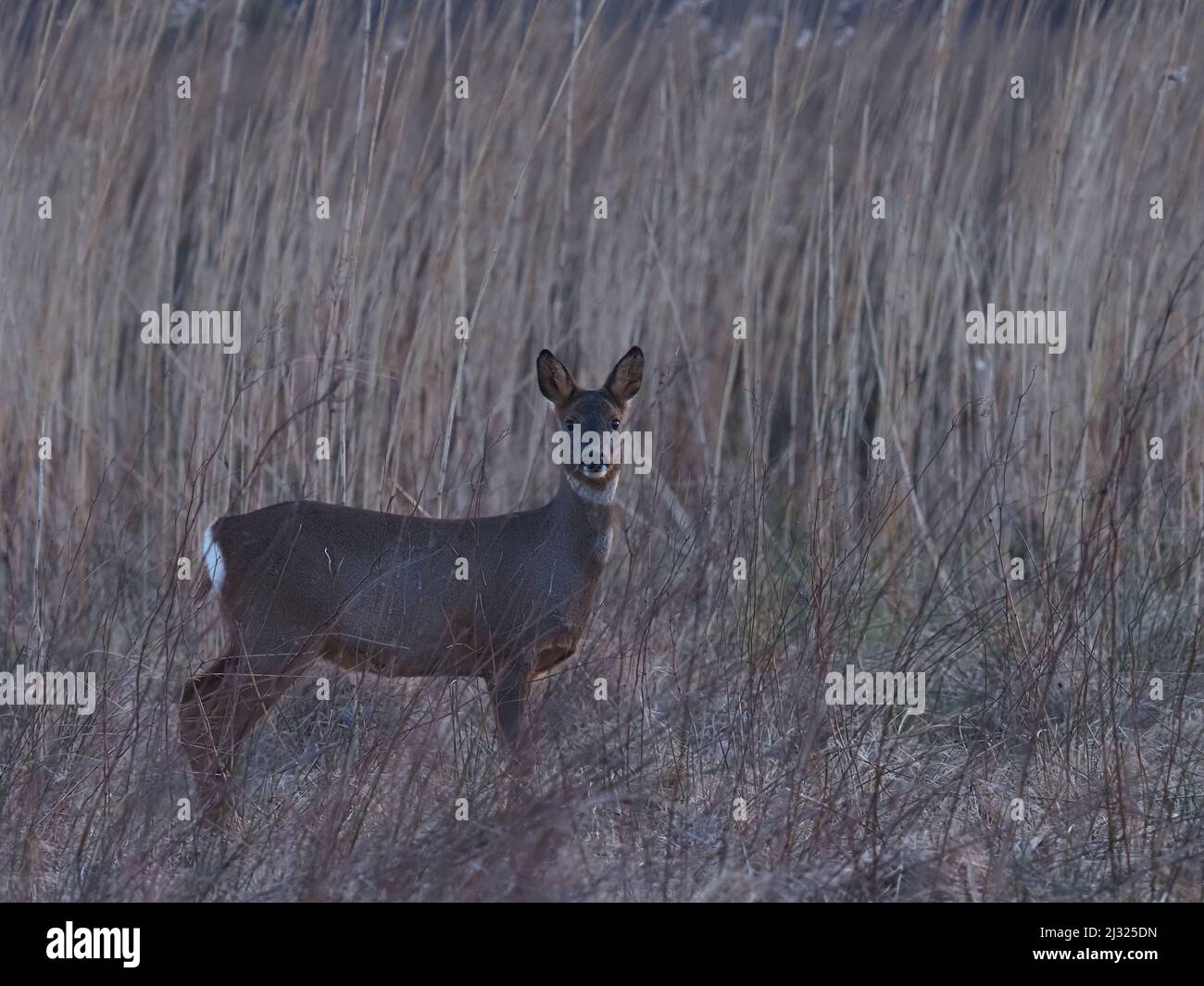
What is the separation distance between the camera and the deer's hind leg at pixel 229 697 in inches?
151

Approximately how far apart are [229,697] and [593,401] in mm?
1238

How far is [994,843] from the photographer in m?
3.65

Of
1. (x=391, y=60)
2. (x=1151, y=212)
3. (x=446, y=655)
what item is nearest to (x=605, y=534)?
(x=446, y=655)

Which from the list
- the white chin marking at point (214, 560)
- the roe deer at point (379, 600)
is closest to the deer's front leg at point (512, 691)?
the roe deer at point (379, 600)

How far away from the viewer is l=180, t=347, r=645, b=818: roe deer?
160 inches

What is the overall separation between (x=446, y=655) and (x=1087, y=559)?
1545mm

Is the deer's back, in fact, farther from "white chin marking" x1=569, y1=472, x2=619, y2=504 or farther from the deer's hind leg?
"white chin marking" x1=569, y1=472, x2=619, y2=504

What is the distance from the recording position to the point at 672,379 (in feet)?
13.1

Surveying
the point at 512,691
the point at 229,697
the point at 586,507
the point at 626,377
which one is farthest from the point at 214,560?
the point at 626,377

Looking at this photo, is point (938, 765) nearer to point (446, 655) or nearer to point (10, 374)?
point (446, 655)

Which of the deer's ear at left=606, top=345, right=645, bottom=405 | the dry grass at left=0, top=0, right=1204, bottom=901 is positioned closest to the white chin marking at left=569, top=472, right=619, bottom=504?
the dry grass at left=0, top=0, right=1204, bottom=901

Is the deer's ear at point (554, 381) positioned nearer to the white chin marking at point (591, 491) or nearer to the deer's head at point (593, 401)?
the deer's head at point (593, 401)

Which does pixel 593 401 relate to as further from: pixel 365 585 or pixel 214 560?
pixel 214 560

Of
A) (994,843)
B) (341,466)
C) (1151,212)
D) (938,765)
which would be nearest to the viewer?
(994,843)
